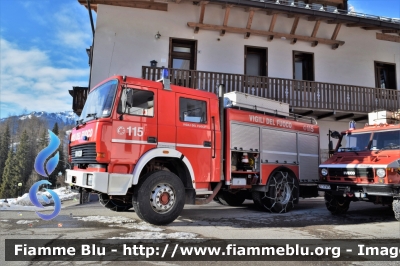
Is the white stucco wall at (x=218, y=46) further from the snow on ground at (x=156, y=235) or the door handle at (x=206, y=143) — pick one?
the snow on ground at (x=156, y=235)

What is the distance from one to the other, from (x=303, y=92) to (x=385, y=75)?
20.5ft

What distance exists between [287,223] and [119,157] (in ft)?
12.5

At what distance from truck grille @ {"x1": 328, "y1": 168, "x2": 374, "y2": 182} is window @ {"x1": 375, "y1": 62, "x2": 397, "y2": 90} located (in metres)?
10.0

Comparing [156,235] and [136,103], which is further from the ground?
[136,103]

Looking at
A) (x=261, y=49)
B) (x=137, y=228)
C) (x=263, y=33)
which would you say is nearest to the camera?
(x=137, y=228)

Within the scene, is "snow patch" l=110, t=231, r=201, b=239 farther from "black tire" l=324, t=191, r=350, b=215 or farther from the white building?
the white building

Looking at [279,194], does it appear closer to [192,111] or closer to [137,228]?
[192,111]

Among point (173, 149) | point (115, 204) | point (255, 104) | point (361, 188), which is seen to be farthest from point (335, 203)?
point (115, 204)

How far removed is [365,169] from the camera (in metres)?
6.99

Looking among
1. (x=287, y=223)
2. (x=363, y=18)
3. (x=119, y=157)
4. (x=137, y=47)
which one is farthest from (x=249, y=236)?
(x=363, y=18)

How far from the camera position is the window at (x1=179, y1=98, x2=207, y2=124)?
6246 millimetres

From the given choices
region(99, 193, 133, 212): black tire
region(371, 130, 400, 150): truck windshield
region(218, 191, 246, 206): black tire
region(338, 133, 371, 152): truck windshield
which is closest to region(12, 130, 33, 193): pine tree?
region(218, 191, 246, 206): black tire

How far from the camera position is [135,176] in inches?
213

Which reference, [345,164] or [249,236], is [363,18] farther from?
[249,236]
